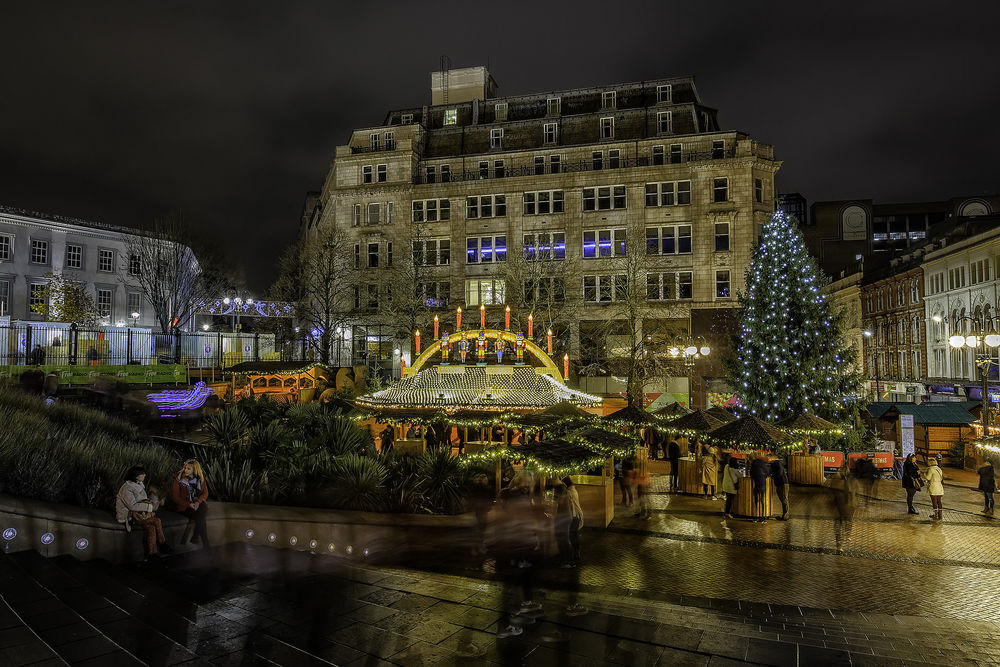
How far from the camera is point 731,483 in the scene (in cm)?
1478

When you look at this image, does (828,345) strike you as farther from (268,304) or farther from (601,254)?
(268,304)

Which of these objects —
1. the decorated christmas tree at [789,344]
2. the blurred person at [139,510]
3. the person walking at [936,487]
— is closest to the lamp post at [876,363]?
the decorated christmas tree at [789,344]

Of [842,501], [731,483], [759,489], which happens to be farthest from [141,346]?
[842,501]

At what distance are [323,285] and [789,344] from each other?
29.1m

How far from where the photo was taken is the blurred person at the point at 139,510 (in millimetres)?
8672

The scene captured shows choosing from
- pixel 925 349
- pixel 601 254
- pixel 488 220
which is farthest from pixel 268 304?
pixel 925 349

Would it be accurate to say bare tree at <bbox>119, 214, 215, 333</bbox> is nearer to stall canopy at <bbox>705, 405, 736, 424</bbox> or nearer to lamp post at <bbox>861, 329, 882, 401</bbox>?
stall canopy at <bbox>705, 405, 736, 424</bbox>

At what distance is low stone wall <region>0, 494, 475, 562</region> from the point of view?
26.7 feet

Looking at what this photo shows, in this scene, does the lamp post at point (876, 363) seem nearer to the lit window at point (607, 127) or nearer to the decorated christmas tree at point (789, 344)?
the lit window at point (607, 127)

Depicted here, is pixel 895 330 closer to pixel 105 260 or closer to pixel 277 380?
pixel 277 380

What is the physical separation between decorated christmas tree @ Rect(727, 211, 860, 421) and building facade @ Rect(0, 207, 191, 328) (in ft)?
128

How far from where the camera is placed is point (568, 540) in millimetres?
10742

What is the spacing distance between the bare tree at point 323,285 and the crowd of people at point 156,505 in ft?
97.8

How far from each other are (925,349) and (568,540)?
145 ft
